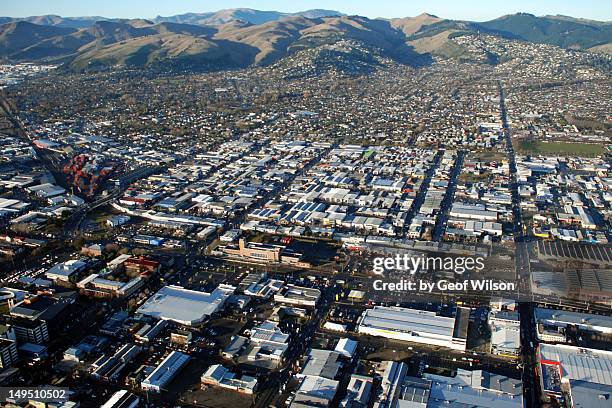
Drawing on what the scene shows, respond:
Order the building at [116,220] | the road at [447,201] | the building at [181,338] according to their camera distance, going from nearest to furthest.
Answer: the building at [181,338]
the road at [447,201]
the building at [116,220]

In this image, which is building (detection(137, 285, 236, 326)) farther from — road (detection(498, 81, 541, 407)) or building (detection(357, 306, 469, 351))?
road (detection(498, 81, 541, 407))

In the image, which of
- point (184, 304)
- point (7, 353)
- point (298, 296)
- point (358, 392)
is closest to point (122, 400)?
point (7, 353)

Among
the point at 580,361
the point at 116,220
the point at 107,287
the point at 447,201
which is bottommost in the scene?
the point at 107,287

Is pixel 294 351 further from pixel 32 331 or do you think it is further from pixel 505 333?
pixel 32 331

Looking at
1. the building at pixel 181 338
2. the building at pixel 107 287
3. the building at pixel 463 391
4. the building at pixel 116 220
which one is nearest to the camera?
the building at pixel 463 391

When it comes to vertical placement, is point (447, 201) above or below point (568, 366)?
above

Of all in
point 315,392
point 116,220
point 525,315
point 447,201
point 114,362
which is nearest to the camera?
point 315,392

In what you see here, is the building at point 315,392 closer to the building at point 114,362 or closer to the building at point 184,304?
the building at point 184,304

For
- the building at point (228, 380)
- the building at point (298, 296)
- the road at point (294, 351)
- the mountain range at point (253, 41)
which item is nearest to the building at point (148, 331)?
the building at point (228, 380)
